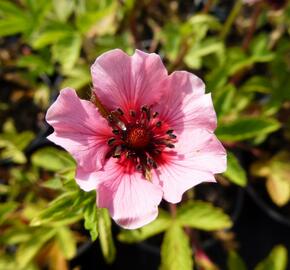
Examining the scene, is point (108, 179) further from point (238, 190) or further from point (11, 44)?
point (11, 44)

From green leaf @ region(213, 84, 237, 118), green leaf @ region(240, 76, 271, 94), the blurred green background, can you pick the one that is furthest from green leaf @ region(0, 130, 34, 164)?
green leaf @ region(240, 76, 271, 94)

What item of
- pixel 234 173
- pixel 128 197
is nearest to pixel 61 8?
pixel 234 173

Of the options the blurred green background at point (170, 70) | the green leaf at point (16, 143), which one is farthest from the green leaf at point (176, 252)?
the green leaf at point (16, 143)

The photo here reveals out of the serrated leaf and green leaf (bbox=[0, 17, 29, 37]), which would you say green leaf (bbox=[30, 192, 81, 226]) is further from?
the serrated leaf

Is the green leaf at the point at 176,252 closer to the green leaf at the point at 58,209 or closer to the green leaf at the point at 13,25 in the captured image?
the green leaf at the point at 58,209

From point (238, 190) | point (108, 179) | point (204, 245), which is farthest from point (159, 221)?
point (238, 190)

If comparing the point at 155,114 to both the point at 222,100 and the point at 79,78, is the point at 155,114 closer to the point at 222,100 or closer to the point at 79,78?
the point at 222,100
